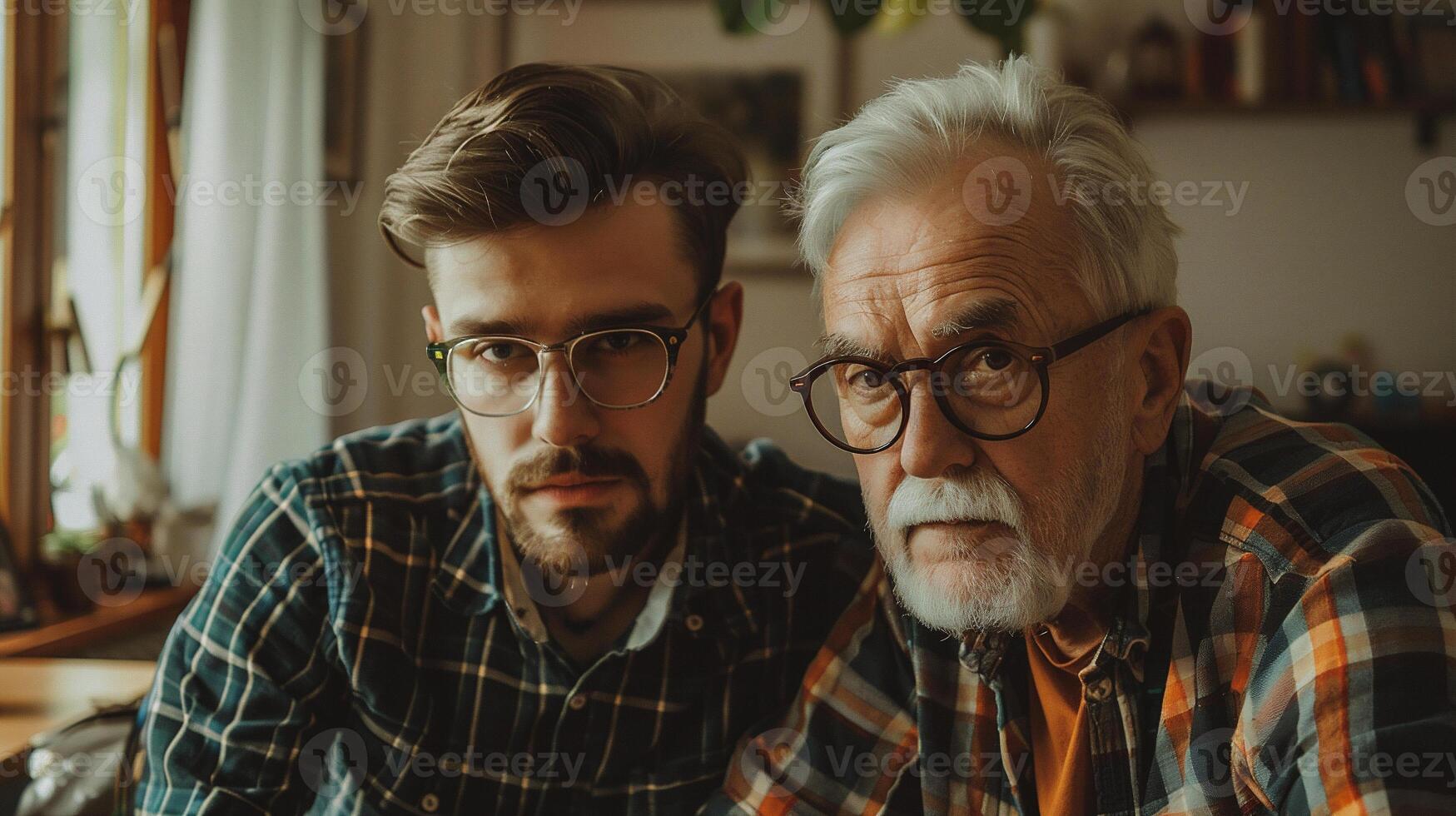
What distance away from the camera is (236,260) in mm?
2465

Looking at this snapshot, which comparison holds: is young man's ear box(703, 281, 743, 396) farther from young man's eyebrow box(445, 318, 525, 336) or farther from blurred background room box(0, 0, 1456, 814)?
blurred background room box(0, 0, 1456, 814)

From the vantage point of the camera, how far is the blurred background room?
2.01 m

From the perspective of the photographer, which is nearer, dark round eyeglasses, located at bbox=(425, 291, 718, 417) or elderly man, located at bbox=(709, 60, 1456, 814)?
elderly man, located at bbox=(709, 60, 1456, 814)

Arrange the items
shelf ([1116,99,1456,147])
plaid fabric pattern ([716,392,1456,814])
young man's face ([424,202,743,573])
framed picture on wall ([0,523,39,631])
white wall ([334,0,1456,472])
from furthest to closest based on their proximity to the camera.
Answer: white wall ([334,0,1456,472]), shelf ([1116,99,1456,147]), framed picture on wall ([0,523,39,631]), young man's face ([424,202,743,573]), plaid fabric pattern ([716,392,1456,814])

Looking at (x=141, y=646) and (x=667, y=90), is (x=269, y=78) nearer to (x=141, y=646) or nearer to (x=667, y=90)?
(x=141, y=646)

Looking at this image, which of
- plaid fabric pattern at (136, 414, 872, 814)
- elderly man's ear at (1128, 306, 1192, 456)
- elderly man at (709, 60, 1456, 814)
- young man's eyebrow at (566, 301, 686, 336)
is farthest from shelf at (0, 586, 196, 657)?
elderly man's ear at (1128, 306, 1192, 456)

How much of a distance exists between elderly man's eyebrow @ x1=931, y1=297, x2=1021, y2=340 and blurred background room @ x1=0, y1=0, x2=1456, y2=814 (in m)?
1.10

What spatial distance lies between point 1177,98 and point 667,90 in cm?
265

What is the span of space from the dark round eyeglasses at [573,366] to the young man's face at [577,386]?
0.03 ft

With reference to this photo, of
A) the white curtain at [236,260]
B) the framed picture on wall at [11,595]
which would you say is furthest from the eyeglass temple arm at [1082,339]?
the white curtain at [236,260]

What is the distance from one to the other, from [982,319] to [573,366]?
0.43m

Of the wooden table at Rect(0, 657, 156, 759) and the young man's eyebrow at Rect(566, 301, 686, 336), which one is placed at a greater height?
the young man's eyebrow at Rect(566, 301, 686, 336)

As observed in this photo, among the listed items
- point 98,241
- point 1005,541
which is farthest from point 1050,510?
point 98,241

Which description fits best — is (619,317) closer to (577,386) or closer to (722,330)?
(577,386)
